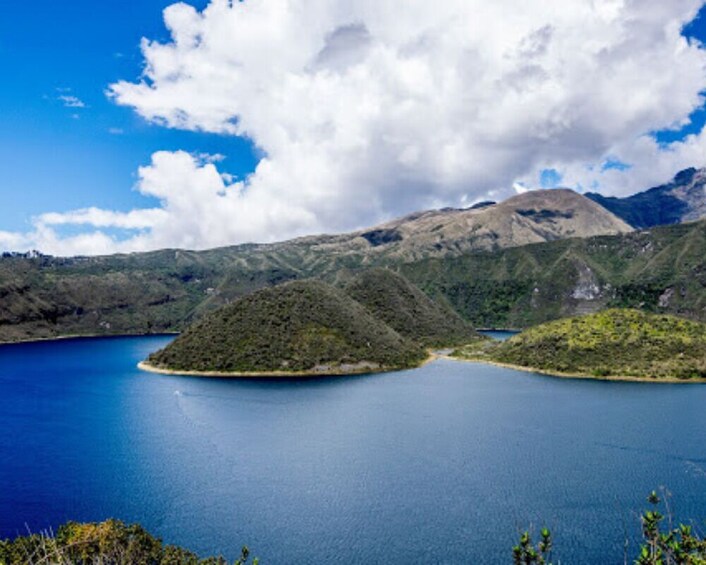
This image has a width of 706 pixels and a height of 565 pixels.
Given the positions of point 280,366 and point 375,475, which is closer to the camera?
point 375,475

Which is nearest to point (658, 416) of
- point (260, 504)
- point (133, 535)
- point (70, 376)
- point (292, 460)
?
point (292, 460)

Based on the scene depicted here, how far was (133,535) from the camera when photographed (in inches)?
2221

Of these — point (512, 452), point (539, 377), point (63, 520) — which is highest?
point (539, 377)

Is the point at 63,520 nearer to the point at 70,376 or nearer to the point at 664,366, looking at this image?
the point at 70,376

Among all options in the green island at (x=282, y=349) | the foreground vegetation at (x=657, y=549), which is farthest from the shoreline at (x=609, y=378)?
the foreground vegetation at (x=657, y=549)

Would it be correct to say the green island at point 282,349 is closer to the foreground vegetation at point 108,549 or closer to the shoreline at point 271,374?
the shoreline at point 271,374

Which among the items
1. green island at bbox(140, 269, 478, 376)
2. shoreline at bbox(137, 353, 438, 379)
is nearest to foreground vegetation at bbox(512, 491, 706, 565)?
shoreline at bbox(137, 353, 438, 379)

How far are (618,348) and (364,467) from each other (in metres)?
114

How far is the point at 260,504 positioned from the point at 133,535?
21021 millimetres

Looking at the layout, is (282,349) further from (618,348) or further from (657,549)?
(657,549)

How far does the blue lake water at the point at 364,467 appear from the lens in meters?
66.0

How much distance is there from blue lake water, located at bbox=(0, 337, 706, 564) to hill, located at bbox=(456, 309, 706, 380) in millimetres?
16899

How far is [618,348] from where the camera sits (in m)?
172

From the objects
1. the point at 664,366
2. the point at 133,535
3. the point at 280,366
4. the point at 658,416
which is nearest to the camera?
the point at 133,535
